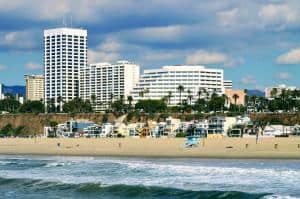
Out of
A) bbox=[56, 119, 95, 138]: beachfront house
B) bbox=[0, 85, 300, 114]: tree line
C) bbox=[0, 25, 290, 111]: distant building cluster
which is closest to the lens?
bbox=[56, 119, 95, 138]: beachfront house

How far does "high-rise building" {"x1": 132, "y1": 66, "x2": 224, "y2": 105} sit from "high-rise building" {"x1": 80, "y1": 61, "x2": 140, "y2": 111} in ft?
18.0

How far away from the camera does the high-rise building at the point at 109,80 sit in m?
187

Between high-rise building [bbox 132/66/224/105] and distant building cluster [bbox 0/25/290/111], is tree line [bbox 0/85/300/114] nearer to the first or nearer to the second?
distant building cluster [bbox 0/25/290/111]

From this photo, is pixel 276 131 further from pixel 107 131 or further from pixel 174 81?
pixel 174 81

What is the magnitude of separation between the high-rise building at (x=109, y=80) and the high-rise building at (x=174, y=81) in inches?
216

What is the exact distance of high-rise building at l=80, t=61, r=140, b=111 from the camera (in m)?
187

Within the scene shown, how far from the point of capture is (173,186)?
26.3 m

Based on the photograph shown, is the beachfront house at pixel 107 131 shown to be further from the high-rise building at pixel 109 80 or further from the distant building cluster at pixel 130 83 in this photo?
the high-rise building at pixel 109 80

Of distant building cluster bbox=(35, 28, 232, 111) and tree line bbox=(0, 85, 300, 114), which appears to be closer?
tree line bbox=(0, 85, 300, 114)

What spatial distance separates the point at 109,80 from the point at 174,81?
21859 mm

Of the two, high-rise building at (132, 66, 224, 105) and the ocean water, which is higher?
high-rise building at (132, 66, 224, 105)

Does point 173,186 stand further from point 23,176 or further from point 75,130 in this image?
point 75,130

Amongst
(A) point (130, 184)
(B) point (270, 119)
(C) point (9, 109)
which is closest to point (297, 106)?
(B) point (270, 119)

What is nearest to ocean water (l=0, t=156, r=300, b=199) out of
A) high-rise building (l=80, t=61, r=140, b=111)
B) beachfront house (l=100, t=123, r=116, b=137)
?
beachfront house (l=100, t=123, r=116, b=137)
